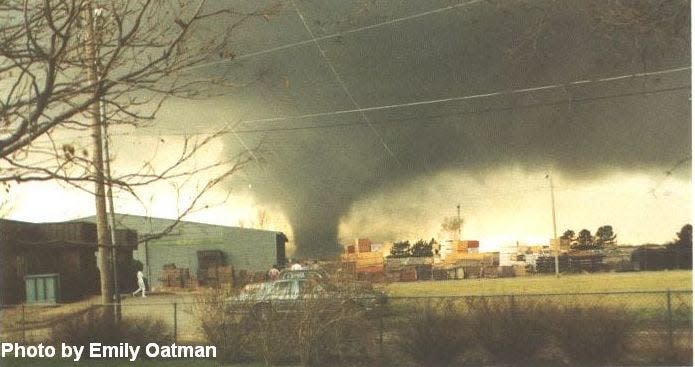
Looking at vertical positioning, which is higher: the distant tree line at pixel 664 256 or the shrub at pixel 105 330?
the distant tree line at pixel 664 256

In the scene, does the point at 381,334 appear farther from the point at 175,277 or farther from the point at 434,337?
the point at 175,277

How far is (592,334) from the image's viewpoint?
28.9ft

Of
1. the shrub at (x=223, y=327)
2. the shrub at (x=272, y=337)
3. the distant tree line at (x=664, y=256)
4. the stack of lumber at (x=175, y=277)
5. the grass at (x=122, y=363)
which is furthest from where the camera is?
the stack of lumber at (x=175, y=277)

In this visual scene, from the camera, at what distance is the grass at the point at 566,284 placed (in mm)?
18652

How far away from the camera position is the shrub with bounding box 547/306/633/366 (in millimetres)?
8734

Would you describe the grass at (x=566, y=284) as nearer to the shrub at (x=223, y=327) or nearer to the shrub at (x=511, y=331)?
the shrub at (x=223, y=327)

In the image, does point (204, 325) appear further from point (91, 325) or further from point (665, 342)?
point (665, 342)

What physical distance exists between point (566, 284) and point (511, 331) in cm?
1743

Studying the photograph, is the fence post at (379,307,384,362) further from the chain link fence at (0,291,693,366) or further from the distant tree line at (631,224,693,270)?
the distant tree line at (631,224,693,270)

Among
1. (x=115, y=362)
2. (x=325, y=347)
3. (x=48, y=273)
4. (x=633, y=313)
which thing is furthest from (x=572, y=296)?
(x=48, y=273)

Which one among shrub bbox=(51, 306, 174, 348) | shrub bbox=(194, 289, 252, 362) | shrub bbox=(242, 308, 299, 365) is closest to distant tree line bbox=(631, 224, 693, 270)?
shrub bbox=(242, 308, 299, 365)

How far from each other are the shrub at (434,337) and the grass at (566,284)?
880 cm

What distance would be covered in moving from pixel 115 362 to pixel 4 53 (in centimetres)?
562

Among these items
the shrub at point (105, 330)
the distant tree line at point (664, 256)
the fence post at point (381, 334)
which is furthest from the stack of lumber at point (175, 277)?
the distant tree line at point (664, 256)
